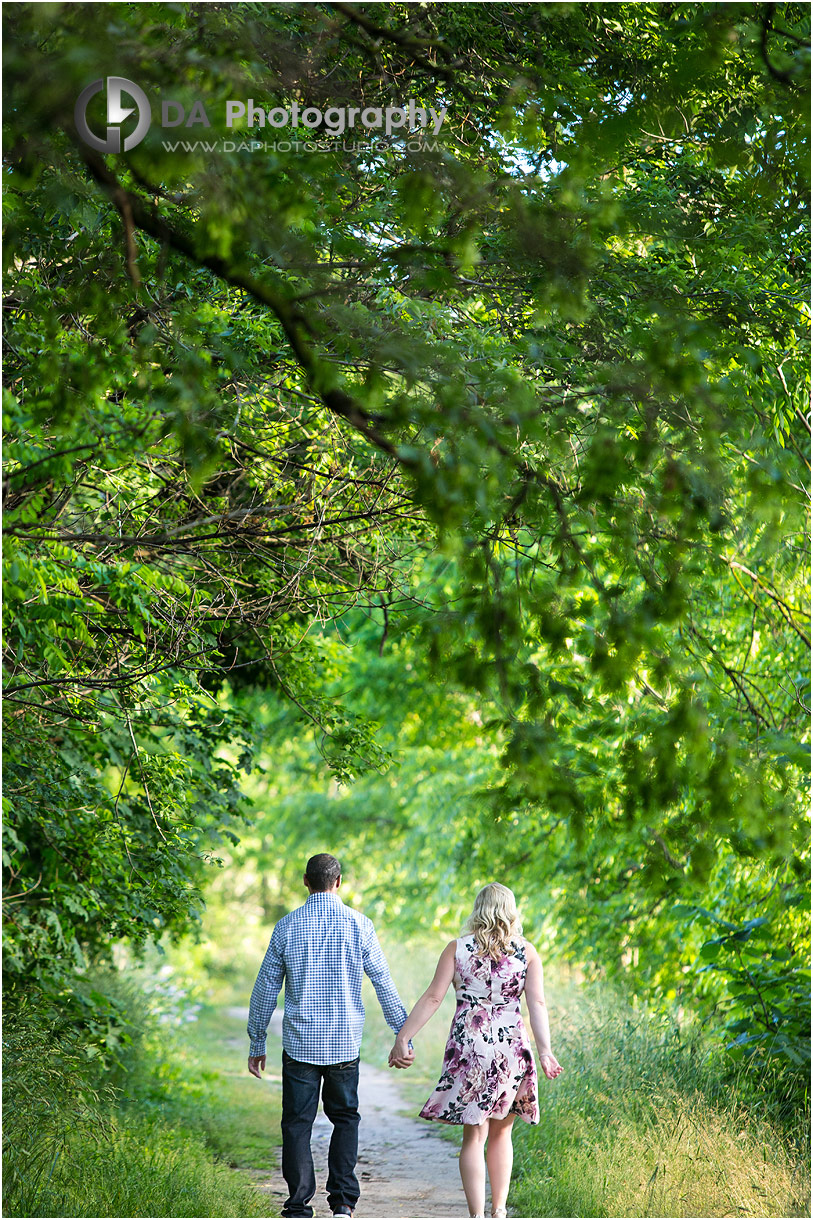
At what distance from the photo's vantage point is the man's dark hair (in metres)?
5.67

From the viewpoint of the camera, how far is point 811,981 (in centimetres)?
722

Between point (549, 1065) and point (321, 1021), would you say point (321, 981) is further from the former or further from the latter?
point (549, 1065)

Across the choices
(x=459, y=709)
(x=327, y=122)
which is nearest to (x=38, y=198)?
(x=327, y=122)

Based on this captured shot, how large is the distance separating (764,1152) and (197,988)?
12.1 meters

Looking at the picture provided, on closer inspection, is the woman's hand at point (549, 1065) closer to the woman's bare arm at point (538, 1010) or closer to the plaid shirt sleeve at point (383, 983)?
the woman's bare arm at point (538, 1010)

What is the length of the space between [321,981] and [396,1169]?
3.13 metres

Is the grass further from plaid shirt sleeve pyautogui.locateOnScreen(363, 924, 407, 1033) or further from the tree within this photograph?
plaid shirt sleeve pyautogui.locateOnScreen(363, 924, 407, 1033)

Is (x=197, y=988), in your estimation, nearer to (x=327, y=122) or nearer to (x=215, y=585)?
(x=215, y=585)

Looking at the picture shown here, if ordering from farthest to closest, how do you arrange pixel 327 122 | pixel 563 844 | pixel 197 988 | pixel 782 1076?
pixel 197 988, pixel 563 844, pixel 782 1076, pixel 327 122

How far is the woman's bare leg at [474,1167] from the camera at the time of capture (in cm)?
539

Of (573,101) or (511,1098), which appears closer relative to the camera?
(573,101)

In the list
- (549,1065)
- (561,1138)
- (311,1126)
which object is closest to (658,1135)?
(561,1138)

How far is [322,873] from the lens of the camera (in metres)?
5.68

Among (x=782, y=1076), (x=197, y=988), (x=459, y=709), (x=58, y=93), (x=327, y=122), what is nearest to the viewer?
(x=58, y=93)
